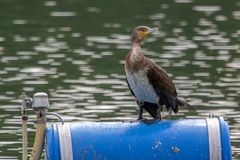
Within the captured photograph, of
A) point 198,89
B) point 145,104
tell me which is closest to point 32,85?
point 198,89

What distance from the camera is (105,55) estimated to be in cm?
2314

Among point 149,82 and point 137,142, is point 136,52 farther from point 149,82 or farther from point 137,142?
point 137,142

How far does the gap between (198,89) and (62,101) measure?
2.19 m

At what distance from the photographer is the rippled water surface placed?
1783 centimetres

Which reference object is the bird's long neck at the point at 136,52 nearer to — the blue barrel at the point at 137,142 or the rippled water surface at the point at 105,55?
the blue barrel at the point at 137,142

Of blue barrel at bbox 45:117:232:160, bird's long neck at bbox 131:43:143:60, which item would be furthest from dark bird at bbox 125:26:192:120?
blue barrel at bbox 45:117:232:160

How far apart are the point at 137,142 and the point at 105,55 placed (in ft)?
36.4

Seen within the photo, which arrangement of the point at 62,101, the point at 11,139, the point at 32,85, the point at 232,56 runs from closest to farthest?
the point at 11,139 < the point at 62,101 < the point at 32,85 < the point at 232,56

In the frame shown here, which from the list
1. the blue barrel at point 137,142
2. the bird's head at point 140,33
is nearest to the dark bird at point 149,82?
the bird's head at point 140,33

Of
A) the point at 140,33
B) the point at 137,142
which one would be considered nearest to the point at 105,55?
the point at 140,33

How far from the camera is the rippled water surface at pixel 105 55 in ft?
58.5

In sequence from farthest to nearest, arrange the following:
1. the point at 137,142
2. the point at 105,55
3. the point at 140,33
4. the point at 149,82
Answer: the point at 105,55 < the point at 140,33 < the point at 149,82 < the point at 137,142

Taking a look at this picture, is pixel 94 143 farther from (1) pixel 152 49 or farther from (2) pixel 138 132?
(1) pixel 152 49

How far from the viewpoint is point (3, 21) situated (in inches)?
1103
